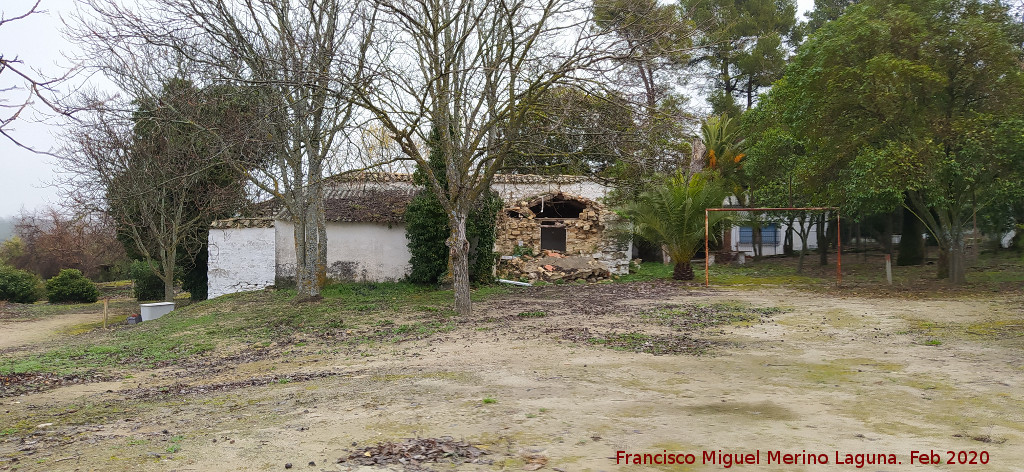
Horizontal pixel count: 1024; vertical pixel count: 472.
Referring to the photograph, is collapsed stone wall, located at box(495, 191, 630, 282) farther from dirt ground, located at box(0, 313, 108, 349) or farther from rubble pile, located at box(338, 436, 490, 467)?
rubble pile, located at box(338, 436, 490, 467)

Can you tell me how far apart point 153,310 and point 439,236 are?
26.6ft

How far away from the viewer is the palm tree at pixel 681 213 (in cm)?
2131

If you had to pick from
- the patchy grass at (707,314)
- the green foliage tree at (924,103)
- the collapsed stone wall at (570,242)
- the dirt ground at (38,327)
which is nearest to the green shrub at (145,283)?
the dirt ground at (38,327)

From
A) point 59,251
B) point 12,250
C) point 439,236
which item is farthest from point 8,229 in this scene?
point 439,236

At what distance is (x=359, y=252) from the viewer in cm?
2253

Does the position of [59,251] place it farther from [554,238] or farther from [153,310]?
[554,238]

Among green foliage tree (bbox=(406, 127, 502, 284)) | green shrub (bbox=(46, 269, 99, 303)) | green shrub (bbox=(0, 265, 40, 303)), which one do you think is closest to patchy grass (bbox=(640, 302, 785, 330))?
green foliage tree (bbox=(406, 127, 502, 284))

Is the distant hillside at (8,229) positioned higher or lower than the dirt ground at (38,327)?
higher

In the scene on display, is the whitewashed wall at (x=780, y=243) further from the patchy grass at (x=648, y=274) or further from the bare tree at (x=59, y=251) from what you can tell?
the bare tree at (x=59, y=251)

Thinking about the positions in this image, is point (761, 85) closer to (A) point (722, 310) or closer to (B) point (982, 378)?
(A) point (722, 310)

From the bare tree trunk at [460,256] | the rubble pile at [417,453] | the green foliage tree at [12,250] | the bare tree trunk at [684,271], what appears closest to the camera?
the rubble pile at [417,453]

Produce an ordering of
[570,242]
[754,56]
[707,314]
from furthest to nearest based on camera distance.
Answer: [754,56] < [570,242] < [707,314]

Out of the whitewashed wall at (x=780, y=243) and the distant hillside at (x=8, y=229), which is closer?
the whitewashed wall at (x=780, y=243)

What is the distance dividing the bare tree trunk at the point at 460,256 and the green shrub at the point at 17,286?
78.1 feet
